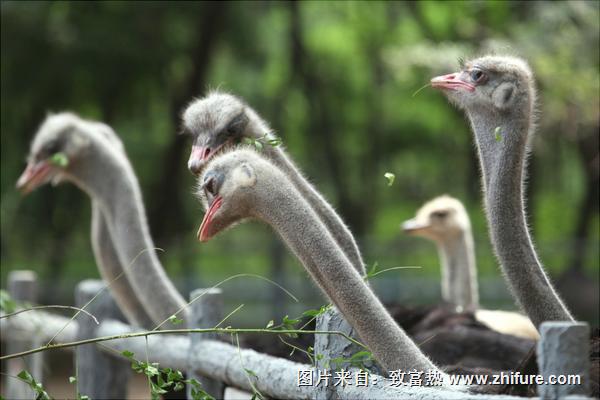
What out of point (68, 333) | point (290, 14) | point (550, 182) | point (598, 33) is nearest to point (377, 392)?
point (68, 333)

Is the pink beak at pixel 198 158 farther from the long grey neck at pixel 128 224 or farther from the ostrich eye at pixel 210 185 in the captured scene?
the long grey neck at pixel 128 224

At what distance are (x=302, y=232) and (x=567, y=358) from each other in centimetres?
86

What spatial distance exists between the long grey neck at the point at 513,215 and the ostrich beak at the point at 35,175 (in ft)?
8.05

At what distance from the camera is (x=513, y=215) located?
321 cm

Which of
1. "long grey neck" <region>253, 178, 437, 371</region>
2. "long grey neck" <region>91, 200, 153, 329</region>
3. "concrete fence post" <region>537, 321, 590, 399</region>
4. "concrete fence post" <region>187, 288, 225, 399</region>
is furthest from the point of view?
"long grey neck" <region>91, 200, 153, 329</region>

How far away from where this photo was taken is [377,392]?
2.71 metres

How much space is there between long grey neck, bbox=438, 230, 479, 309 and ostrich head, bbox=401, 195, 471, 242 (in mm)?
32

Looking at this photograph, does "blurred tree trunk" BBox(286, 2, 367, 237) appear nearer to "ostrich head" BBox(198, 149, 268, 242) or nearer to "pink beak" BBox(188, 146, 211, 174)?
"pink beak" BBox(188, 146, 211, 174)

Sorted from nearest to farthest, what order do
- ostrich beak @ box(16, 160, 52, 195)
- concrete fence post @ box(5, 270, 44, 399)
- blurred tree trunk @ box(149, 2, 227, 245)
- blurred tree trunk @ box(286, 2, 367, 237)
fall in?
1. ostrich beak @ box(16, 160, 52, 195)
2. concrete fence post @ box(5, 270, 44, 399)
3. blurred tree trunk @ box(149, 2, 227, 245)
4. blurred tree trunk @ box(286, 2, 367, 237)

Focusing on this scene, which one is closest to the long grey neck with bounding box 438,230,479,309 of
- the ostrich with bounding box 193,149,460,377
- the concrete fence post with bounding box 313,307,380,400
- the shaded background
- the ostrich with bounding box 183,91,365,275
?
the ostrich with bounding box 183,91,365,275

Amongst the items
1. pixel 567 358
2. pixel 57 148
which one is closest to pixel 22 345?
pixel 57 148

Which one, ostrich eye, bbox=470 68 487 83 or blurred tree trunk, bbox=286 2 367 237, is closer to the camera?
ostrich eye, bbox=470 68 487 83

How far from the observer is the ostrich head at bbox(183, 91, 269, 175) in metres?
3.65

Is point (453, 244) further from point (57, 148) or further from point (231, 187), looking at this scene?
point (231, 187)
